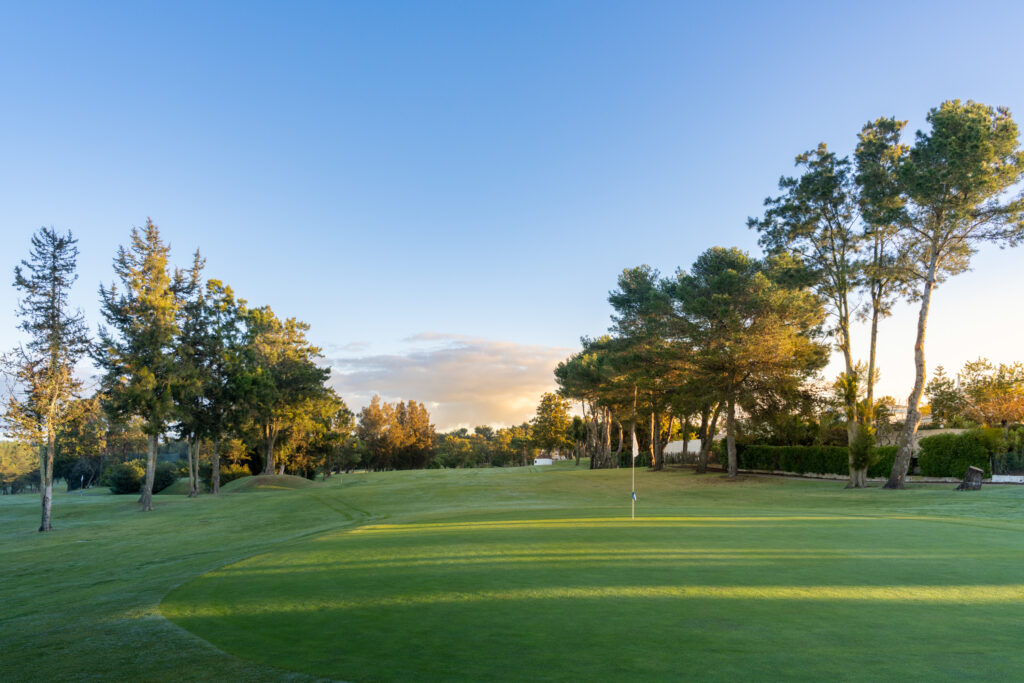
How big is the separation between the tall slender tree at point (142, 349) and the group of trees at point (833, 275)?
1004 inches

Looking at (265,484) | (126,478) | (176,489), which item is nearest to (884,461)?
(265,484)

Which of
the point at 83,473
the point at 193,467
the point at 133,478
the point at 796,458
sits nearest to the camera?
the point at 796,458

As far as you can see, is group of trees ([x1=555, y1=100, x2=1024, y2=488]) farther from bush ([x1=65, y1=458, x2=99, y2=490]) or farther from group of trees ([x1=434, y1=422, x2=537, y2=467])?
bush ([x1=65, y1=458, x2=99, y2=490])

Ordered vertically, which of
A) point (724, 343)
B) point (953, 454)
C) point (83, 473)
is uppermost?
point (724, 343)

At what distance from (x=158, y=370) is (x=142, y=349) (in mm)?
1391

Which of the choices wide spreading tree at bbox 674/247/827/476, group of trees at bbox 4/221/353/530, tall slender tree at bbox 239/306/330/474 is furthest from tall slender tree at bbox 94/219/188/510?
wide spreading tree at bbox 674/247/827/476

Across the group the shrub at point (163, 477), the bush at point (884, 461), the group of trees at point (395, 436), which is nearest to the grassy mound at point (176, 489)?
the shrub at point (163, 477)

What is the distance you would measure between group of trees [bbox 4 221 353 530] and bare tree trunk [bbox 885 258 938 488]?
3711cm

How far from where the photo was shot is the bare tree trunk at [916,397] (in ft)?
87.9

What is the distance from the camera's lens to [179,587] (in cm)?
921

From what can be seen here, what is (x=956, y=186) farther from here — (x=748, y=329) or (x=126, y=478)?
(x=126, y=478)

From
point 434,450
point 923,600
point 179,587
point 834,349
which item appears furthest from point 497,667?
point 434,450

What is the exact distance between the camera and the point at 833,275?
108 feet

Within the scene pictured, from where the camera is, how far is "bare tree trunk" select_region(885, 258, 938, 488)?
87.9ft
